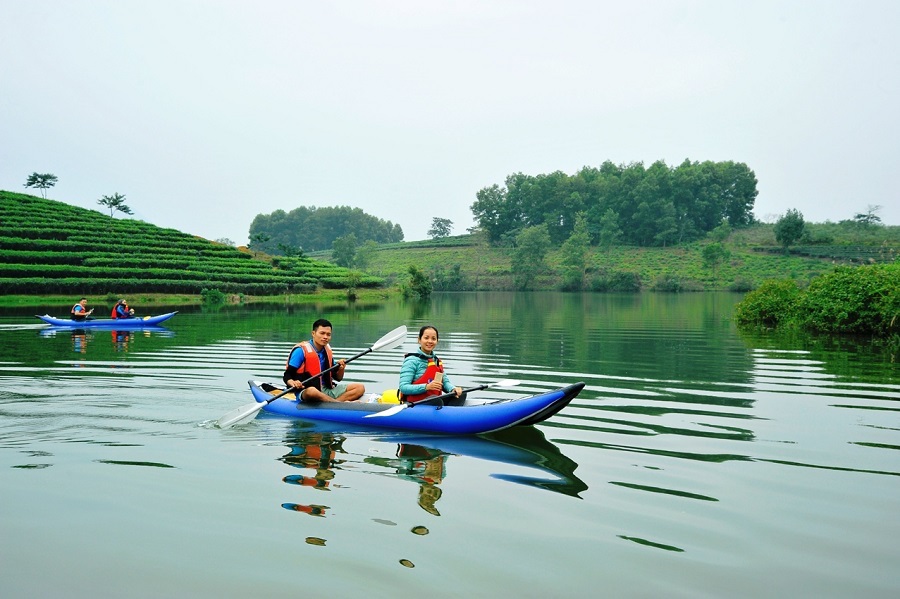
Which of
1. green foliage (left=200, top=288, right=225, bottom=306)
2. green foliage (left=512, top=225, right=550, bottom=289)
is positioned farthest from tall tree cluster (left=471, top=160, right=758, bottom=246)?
green foliage (left=200, top=288, right=225, bottom=306)

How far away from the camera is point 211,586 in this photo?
195 inches

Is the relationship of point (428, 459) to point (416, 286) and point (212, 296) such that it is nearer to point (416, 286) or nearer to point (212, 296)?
point (212, 296)

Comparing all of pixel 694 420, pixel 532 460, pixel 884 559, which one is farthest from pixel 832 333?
pixel 884 559

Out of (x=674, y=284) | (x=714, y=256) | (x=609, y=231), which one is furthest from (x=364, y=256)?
(x=714, y=256)

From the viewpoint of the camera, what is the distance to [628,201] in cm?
12075

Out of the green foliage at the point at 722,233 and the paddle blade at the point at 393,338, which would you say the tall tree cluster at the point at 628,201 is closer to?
the green foliage at the point at 722,233

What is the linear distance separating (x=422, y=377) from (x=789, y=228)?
9360 centimetres

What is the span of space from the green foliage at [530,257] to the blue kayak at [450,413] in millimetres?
85105

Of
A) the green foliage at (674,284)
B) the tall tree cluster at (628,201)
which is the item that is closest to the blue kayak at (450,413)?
the green foliage at (674,284)

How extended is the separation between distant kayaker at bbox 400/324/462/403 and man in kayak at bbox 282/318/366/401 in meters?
0.95

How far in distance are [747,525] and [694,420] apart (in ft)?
14.4

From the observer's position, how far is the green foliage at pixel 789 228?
92938 mm

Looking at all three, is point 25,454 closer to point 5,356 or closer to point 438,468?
point 438,468

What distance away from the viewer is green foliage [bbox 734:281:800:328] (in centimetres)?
2612
